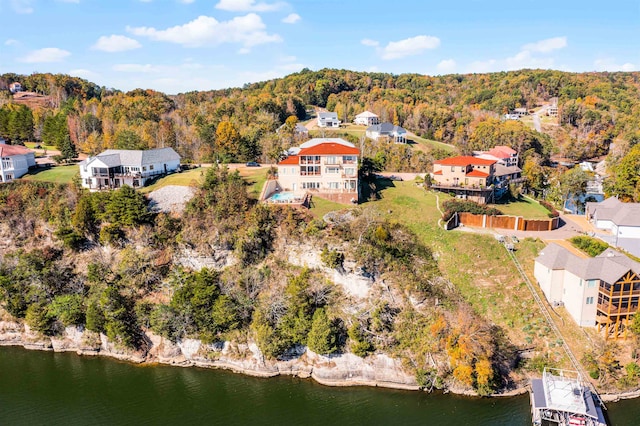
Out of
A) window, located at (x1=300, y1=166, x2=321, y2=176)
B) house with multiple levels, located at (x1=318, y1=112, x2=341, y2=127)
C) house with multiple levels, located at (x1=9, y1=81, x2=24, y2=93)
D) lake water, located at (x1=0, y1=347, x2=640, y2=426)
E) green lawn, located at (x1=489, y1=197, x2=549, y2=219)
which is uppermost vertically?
house with multiple levels, located at (x1=9, y1=81, x2=24, y2=93)

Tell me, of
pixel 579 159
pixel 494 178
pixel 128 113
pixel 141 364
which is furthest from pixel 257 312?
pixel 579 159

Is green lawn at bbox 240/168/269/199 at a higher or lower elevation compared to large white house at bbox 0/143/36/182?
lower

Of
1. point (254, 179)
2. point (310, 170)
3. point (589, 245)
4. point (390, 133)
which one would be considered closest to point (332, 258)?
point (310, 170)

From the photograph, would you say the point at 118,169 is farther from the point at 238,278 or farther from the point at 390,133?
the point at 390,133

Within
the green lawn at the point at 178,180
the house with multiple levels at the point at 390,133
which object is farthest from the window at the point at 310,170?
the house with multiple levels at the point at 390,133

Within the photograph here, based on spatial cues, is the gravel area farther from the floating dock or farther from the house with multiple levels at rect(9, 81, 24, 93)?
the house with multiple levels at rect(9, 81, 24, 93)

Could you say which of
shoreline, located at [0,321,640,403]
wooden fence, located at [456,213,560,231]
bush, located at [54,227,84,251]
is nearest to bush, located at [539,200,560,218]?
wooden fence, located at [456,213,560,231]
